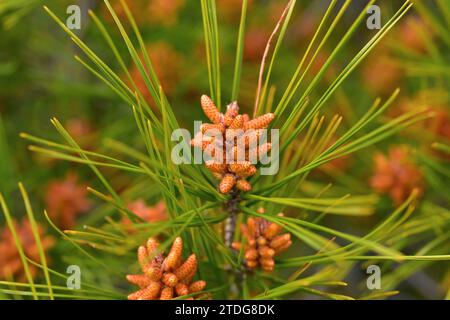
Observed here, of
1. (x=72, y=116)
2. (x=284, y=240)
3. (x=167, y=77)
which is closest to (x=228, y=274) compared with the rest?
(x=284, y=240)

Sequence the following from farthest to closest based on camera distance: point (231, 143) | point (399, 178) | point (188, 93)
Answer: point (188, 93)
point (399, 178)
point (231, 143)

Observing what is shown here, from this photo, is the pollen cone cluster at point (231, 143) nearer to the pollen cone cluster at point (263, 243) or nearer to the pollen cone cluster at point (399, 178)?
the pollen cone cluster at point (263, 243)

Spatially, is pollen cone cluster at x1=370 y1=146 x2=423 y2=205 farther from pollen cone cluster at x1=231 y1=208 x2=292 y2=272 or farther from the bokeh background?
pollen cone cluster at x1=231 y1=208 x2=292 y2=272

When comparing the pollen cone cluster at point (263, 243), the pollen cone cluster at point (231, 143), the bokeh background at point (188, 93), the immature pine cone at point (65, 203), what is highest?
the bokeh background at point (188, 93)

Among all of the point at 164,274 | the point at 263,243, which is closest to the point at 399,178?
the point at 263,243

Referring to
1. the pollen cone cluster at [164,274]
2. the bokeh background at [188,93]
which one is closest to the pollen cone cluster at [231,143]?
the pollen cone cluster at [164,274]

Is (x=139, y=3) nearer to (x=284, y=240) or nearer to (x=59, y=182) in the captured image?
(x=59, y=182)

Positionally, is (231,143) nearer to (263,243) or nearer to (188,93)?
(263,243)

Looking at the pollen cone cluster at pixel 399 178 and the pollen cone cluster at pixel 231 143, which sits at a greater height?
the pollen cone cluster at pixel 399 178
